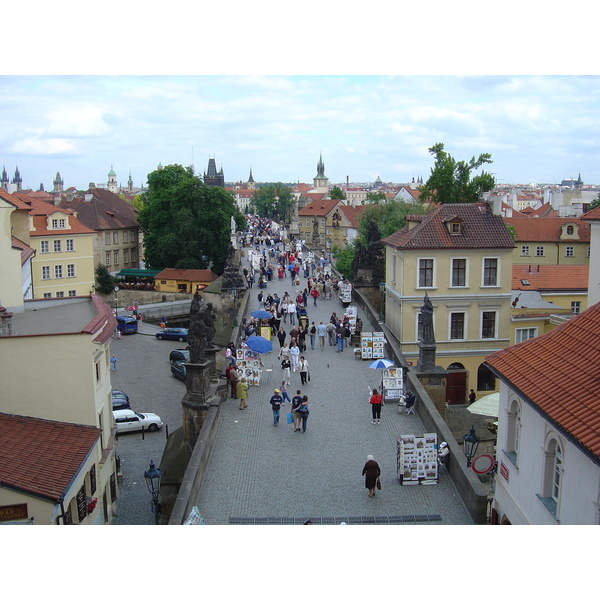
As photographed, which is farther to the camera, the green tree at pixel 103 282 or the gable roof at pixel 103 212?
the gable roof at pixel 103 212

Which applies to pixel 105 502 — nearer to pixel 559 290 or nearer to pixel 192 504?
pixel 192 504

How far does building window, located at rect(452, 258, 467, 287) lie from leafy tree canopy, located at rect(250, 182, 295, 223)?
11585cm

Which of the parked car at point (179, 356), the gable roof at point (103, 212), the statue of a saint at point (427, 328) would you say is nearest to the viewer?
the statue of a saint at point (427, 328)

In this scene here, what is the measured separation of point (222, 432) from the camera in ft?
59.9

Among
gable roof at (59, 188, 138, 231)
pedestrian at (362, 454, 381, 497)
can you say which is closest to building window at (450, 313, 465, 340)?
pedestrian at (362, 454, 381, 497)

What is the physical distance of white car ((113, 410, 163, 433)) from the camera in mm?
27719

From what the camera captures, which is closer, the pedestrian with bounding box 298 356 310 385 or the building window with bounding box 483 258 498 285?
the pedestrian with bounding box 298 356 310 385

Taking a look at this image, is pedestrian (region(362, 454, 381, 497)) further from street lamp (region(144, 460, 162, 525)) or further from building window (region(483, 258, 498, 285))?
building window (region(483, 258, 498, 285))

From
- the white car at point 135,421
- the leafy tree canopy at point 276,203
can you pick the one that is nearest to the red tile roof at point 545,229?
the white car at point 135,421

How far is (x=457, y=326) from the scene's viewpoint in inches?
1260

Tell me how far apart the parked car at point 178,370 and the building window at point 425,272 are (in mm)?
13142

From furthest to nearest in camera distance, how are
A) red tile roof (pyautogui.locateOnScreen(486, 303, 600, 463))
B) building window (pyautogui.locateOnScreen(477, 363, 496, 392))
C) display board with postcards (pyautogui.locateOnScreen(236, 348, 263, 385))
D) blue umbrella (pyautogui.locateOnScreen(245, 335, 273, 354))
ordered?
building window (pyautogui.locateOnScreen(477, 363, 496, 392)) < blue umbrella (pyautogui.locateOnScreen(245, 335, 273, 354)) < display board with postcards (pyautogui.locateOnScreen(236, 348, 263, 385)) < red tile roof (pyautogui.locateOnScreen(486, 303, 600, 463))

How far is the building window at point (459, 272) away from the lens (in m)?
31.6

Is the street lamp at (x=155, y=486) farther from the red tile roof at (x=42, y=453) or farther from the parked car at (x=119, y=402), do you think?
the parked car at (x=119, y=402)
